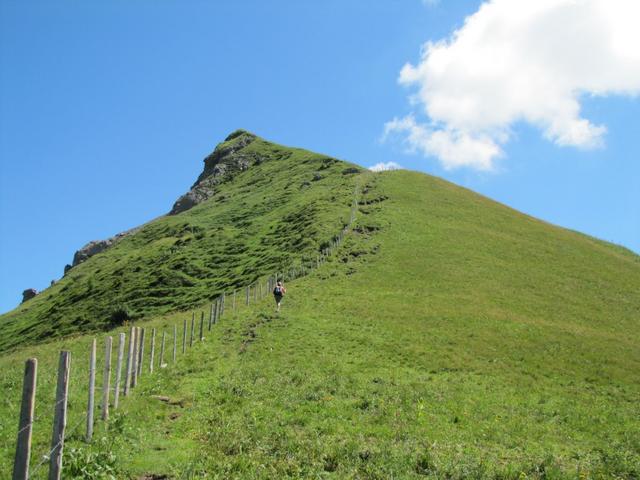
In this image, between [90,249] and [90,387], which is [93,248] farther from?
[90,387]

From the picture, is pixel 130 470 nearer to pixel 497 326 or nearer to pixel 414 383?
pixel 414 383

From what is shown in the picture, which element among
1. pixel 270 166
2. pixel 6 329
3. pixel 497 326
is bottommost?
pixel 6 329

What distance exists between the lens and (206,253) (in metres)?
73.0

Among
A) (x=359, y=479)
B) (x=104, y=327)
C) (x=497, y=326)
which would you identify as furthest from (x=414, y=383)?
(x=104, y=327)

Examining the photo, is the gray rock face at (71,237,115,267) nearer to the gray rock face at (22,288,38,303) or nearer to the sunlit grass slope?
the gray rock face at (22,288,38,303)

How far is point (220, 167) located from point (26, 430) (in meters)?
144

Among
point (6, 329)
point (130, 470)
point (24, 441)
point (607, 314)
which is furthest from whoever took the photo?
point (6, 329)

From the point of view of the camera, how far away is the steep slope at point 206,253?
190ft

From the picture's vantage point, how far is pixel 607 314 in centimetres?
4250

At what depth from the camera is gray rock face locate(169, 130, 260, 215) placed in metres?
141

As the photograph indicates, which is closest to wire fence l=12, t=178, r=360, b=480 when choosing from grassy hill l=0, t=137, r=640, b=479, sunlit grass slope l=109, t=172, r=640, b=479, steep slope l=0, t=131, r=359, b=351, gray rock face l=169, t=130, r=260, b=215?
grassy hill l=0, t=137, r=640, b=479

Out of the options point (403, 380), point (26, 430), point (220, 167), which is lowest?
point (403, 380)

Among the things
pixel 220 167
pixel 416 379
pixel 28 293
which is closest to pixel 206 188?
pixel 220 167

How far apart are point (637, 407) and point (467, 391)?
708 cm
